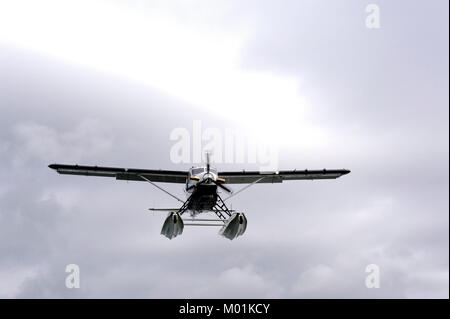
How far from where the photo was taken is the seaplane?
31.8m

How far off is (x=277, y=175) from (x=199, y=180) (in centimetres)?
756

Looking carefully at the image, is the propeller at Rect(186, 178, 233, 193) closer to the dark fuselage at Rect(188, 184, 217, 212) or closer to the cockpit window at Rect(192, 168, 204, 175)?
the dark fuselage at Rect(188, 184, 217, 212)

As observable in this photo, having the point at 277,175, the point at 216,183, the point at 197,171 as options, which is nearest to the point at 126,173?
the point at 197,171

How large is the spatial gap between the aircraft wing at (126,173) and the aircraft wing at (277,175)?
293cm

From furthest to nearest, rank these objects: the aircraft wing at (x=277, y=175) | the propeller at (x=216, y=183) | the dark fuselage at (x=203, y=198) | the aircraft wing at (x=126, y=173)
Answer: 1. the aircraft wing at (x=277, y=175)
2. the aircraft wing at (x=126, y=173)
3. the dark fuselage at (x=203, y=198)
4. the propeller at (x=216, y=183)

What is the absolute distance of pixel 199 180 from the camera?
31.8m

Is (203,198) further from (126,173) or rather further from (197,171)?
(126,173)

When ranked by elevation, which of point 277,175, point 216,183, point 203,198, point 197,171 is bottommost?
point 203,198

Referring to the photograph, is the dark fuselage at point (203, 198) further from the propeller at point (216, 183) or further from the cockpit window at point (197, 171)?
the cockpit window at point (197, 171)

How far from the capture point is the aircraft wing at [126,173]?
116ft

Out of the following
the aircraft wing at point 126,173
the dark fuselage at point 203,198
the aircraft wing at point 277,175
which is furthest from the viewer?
the aircraft wing at point 277,175
